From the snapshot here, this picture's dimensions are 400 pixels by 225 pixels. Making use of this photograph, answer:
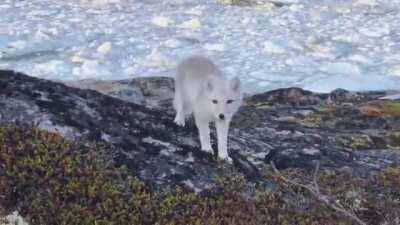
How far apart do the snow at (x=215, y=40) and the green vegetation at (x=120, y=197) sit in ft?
18.6

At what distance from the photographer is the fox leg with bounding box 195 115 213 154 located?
694 centimetres

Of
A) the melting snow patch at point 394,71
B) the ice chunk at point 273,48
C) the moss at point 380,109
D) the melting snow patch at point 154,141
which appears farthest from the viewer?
the ice chunk at point 273,48

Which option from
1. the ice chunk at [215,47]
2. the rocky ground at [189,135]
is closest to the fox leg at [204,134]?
the rocky ground at [189,135]

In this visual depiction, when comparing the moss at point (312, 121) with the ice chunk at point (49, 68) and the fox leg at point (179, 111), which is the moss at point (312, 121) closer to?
the fox leg at point (179, 111)

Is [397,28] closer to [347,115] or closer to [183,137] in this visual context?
[347,115]

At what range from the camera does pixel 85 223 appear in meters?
5.66

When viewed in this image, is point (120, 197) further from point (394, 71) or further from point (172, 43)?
point (172, 43)

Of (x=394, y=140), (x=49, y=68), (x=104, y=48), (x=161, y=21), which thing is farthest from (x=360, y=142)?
(x=161, y=21)

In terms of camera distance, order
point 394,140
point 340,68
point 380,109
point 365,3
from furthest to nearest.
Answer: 1. point 365,3
2. point 340,68
3. point 380,109
4. point 394,140

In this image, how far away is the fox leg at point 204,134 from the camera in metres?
6.94

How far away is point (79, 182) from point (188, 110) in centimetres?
249

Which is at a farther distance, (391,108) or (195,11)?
(195,11)

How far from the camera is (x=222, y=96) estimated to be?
7.16m

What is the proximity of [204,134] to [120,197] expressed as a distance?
58.2 inches
